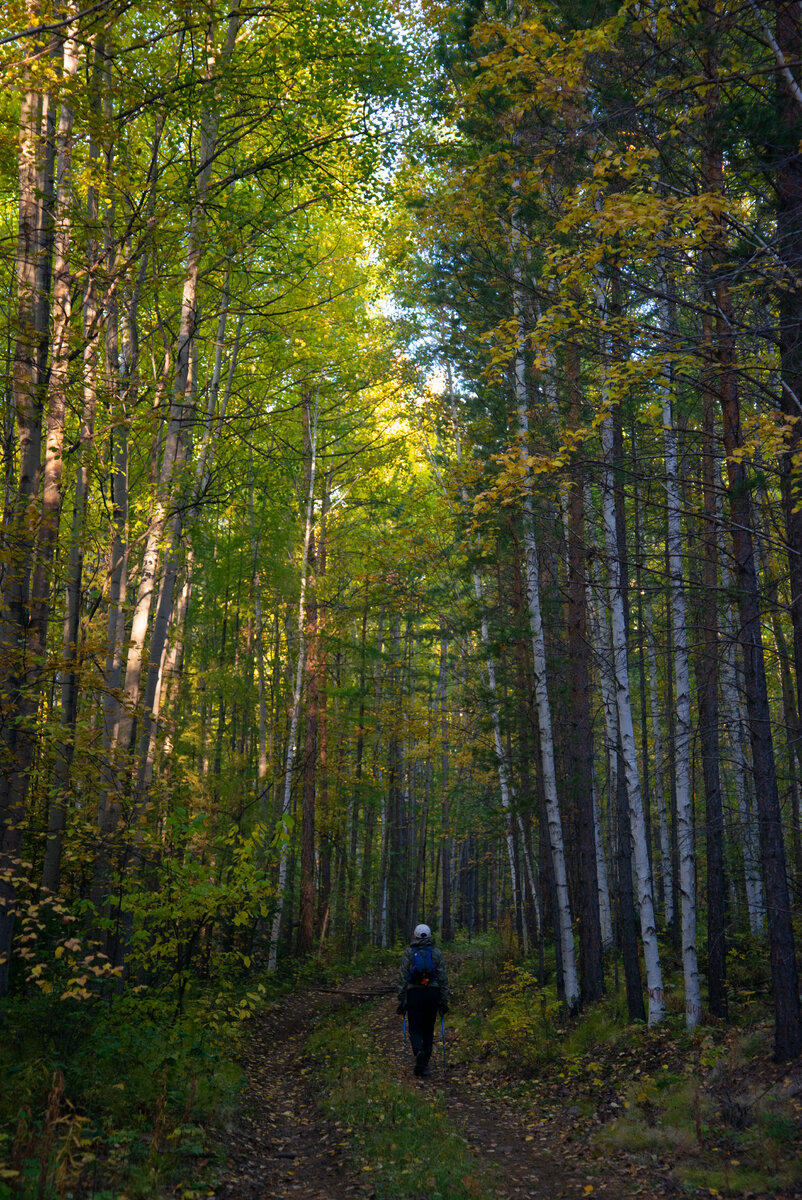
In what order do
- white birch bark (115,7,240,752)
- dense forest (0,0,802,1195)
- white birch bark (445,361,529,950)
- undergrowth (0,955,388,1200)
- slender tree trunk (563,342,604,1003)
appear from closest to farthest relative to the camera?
undergrowth (0,955,388,1200)
dense forest (0,0,802,1195)
white birch bark (115,7,240,752)
slender tree trunk (563,342,604,1003)
white birch bark (445,361,529,950)

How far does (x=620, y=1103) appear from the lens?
300 inches

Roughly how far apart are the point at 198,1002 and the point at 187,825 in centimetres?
390

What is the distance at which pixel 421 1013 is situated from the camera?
31.5ft

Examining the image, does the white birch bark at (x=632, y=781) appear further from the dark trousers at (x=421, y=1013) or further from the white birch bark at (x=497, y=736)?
the white birch bark at (x=497, y=736)

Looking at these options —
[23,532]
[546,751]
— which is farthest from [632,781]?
[23,532]

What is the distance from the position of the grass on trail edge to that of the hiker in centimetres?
52

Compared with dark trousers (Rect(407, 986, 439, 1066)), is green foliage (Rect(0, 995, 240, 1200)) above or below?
above

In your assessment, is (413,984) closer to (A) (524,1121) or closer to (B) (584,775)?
(A) (524,1121)

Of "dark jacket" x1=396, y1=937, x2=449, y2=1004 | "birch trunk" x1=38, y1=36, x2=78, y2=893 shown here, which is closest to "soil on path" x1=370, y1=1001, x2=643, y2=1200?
"dark jacket" x1=396, y1=937, x2=449, y2=1004

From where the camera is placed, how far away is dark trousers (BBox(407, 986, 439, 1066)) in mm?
9586

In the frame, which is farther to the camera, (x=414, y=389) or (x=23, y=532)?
(x=414, y=389)

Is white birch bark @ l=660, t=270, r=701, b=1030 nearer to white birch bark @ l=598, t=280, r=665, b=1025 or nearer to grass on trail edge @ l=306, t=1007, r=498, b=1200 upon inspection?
white birch bark @ l=598, t=280, r=665, b=1025

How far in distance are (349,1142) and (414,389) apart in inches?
558

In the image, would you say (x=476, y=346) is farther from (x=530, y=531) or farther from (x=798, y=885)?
(x=798, y=885)
